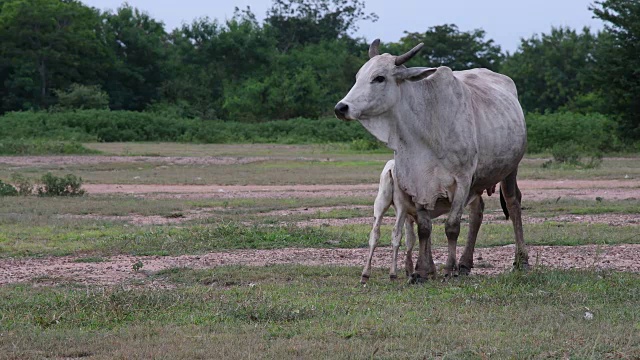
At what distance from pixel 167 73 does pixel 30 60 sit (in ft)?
25.1

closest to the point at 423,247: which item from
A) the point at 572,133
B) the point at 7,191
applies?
the point at 7,191

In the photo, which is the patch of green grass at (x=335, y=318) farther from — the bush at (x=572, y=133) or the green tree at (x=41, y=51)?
the green tree at (x=41, y=51)

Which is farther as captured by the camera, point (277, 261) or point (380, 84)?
point (277, 261)

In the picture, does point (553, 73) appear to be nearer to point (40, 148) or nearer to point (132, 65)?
point (132, 65)

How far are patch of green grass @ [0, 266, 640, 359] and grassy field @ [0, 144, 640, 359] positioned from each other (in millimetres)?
13

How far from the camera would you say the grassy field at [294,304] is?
5.86m

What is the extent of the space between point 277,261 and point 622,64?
2233 cm

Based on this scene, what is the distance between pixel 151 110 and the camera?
48500 millimetres

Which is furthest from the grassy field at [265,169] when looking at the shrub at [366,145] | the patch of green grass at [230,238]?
the patch of green grass at [230,238]

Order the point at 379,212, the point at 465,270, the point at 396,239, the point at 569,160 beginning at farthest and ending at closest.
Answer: the point at 569,160
the point at 465,270
the point at 379,212
the point at 396,239

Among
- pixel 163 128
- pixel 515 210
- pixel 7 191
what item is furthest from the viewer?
pixel 163 128

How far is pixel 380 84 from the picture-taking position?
27.2 ft

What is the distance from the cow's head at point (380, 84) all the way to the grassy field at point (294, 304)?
4.79 ft

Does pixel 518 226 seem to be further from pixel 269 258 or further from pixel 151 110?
pixel 151 110
